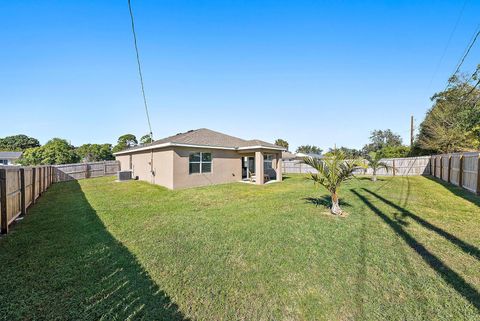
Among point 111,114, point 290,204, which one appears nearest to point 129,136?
point 111,114

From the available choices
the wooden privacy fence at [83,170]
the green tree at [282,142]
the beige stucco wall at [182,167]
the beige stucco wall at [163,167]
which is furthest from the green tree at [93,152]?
the green tree at [282,142]

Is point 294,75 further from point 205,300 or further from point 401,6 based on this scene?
point 205,300

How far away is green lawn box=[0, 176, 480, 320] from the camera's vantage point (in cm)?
238

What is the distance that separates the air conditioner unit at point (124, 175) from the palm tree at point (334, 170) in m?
13.7

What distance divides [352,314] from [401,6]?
1169 cm

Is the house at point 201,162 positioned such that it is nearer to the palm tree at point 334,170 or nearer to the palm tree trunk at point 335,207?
the palm tree at point 334,170

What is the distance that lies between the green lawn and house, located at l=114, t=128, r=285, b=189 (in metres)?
5.44

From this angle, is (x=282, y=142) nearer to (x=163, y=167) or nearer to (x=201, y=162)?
(x=201, y=162)

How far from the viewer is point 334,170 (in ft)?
20.7

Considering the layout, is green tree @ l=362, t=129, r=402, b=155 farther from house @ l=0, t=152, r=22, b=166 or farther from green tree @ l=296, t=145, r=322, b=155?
house @ l=0, t=152, r=22, b=166

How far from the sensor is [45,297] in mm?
2543

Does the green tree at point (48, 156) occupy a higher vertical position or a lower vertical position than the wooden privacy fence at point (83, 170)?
higher

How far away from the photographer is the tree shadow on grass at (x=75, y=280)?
7.61ft

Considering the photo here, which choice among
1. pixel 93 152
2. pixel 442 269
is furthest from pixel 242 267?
pixel 93 152
